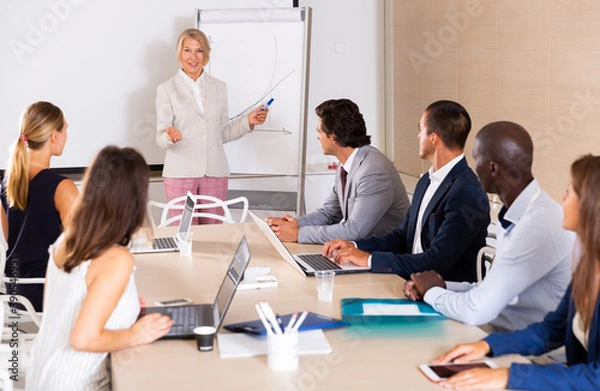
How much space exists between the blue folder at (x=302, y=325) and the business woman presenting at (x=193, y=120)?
9.83 ft

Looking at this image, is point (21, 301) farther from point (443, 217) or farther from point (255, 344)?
point (443, 217)

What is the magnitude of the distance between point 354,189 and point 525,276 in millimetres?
1471

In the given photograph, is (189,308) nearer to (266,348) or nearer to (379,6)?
(266,348)

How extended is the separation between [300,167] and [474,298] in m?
3.49

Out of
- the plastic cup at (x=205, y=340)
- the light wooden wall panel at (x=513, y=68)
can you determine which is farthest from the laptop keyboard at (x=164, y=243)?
the light wooden wall panel at (x=513, y=68)

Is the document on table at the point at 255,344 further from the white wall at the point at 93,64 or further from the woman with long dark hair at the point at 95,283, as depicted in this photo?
the white wall at the point at 93,64

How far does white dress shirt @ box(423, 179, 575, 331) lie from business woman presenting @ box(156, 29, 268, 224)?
303 cm

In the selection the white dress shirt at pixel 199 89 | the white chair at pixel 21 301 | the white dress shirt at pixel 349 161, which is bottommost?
the white chair at pixel 21 301

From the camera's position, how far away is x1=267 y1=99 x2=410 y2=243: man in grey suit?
3652 millimetres

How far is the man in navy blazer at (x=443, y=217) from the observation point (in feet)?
9.95

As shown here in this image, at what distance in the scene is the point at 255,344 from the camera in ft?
7.10

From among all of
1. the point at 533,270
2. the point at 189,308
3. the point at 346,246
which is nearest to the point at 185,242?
the point at 346,246

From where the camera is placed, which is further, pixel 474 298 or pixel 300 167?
pixel 300 167

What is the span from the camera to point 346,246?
3234 millimetres
